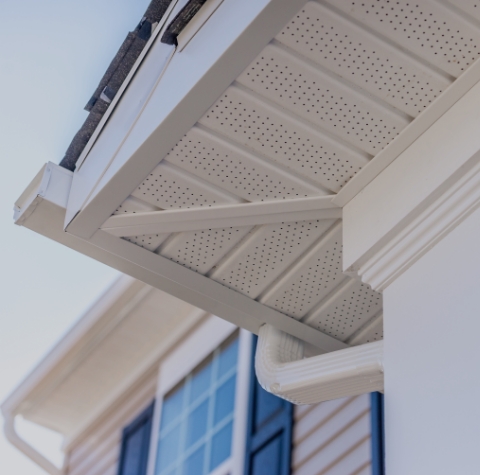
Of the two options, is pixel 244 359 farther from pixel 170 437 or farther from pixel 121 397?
pixel 121 397

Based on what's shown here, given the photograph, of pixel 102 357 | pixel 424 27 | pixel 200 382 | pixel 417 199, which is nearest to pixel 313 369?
pixel 417 199

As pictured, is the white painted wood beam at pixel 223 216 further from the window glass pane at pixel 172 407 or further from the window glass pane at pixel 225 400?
the window glass pane at pixel 172 407

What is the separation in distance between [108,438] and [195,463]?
72.7 inches

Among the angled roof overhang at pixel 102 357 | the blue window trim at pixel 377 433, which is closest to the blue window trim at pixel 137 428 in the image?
the angled roof overhang at pixel 102 357

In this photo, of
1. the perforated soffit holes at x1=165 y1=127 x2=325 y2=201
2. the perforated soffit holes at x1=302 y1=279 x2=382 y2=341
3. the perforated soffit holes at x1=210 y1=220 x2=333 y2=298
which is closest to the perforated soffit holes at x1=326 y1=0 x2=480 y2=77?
the perforated soffit holes at x1=165 y1=127 x2=325 y2=201

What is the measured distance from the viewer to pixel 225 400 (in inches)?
205

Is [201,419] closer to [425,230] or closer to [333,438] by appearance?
[333,438]

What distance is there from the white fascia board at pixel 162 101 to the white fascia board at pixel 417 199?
24.2 inches

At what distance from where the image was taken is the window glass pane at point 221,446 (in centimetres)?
495

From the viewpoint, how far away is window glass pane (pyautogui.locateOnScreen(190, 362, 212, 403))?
5578mm

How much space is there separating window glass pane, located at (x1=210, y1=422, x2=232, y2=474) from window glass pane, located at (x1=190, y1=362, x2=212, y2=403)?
0.49 meters

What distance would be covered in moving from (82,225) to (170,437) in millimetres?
3343

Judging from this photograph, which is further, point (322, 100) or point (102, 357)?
point (102, 357)

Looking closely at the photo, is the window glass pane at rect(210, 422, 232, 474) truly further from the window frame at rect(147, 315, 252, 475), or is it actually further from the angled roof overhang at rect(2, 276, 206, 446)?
the angled roof overhang at rect(2, 276, 206, 446)
